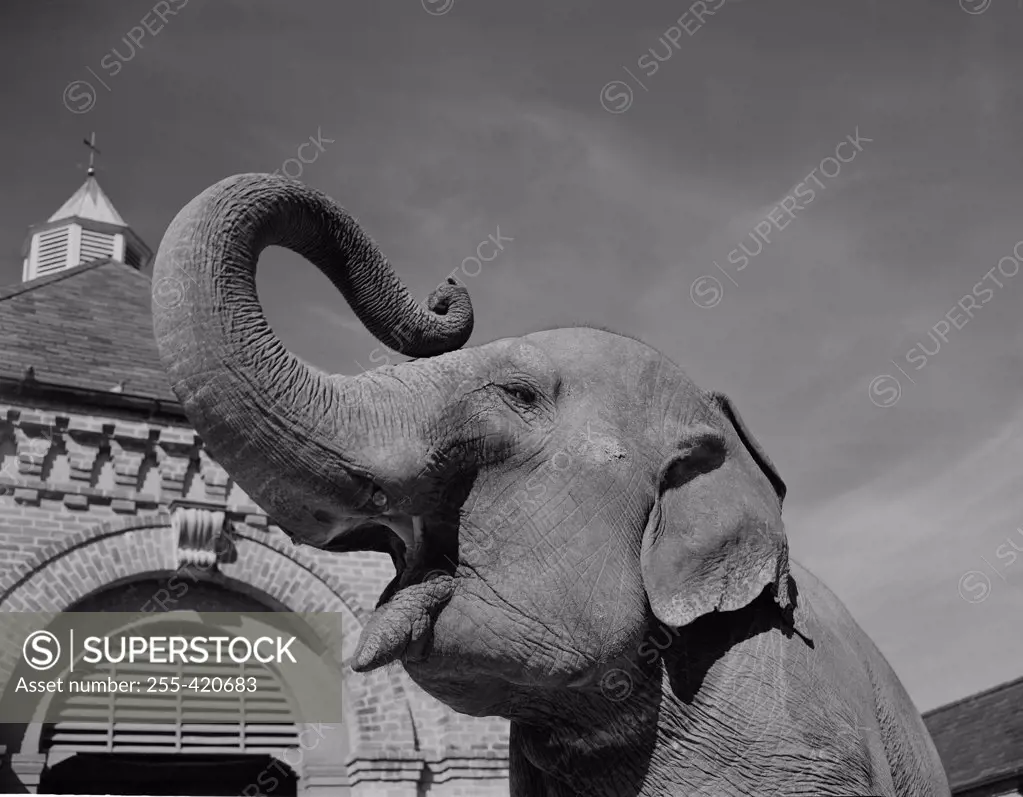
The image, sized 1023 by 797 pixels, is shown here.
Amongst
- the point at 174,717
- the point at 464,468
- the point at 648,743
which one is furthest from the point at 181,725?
the point at 464,468

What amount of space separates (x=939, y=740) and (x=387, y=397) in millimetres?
23649

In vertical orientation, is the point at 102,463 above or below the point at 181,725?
above

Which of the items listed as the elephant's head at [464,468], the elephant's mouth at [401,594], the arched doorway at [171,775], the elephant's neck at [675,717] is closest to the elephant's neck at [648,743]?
the elephant's neck at [675,717]

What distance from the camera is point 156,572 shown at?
433 inches

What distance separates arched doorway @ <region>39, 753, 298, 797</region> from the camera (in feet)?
37.0

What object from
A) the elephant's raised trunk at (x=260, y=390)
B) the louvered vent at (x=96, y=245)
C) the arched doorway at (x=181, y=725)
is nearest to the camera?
the elephant's raised trunk at (x=260, y=390)

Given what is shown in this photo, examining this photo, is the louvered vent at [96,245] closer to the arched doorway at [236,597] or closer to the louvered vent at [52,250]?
the louvered vent at [52,250]

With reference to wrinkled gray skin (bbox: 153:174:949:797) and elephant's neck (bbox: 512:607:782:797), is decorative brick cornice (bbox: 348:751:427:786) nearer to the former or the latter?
wrinkled gray skin (bbox: 153:174:949:797)

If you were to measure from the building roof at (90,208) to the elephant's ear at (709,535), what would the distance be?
20.1m

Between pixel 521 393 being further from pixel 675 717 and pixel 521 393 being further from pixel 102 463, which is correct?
pixel 102 463

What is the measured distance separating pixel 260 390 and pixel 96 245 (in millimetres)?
19912

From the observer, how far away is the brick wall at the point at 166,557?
416 inches

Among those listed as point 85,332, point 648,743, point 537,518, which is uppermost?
point 85,332

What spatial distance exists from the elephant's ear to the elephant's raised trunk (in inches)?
20.1
